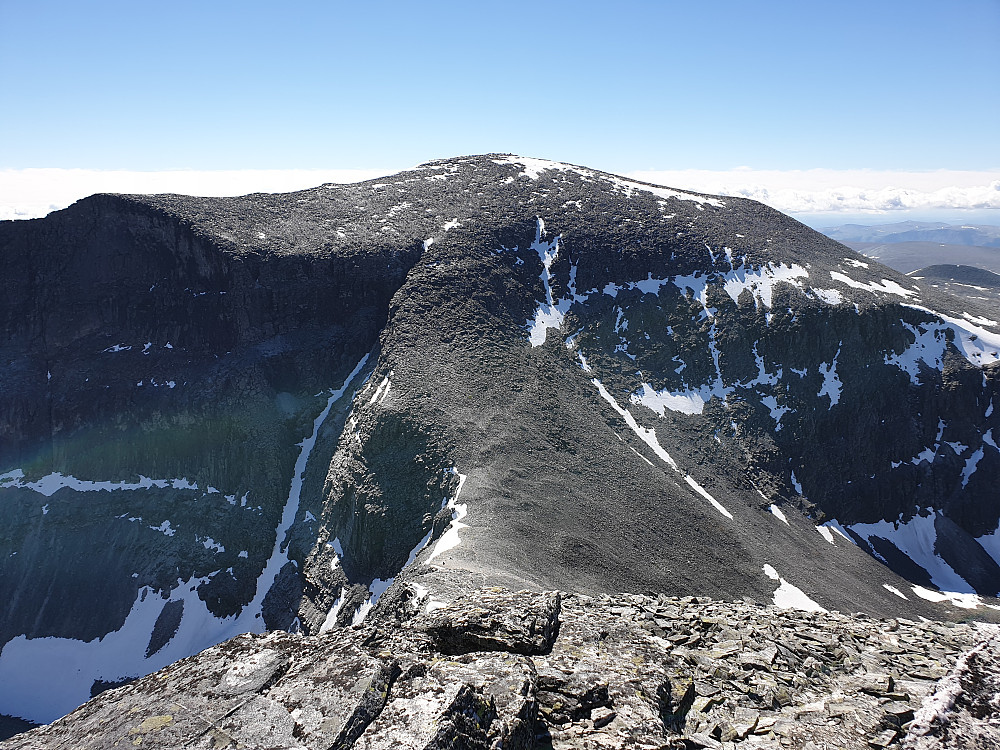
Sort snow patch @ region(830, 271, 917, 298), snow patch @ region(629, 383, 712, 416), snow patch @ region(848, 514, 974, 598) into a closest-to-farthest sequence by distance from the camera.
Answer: snow patch @ region(848, 514, 974, 598) < snow patch @ region(629, 383, 712, 416) < snow patch @ region(830, 271, 917, 298)

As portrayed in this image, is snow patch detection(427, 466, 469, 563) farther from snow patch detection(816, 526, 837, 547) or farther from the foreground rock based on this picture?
snow patch detection(816, 526, 837, 547)

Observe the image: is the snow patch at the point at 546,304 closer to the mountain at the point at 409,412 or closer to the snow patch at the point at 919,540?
the mountain at the point at 409,412

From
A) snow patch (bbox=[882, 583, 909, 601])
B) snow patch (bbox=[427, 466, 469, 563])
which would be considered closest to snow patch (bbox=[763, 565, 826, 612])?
snow patch (bbox=[882, 583, 909, 601])

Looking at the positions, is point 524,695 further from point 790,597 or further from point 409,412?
point 409,412

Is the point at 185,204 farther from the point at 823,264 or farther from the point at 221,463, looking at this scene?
the point at 823,264

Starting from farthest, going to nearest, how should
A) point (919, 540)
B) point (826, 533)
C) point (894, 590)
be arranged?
point (919, 540) < point (826, 533) < point (894, 590)

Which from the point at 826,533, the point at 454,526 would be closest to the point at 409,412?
the point at 454,526
